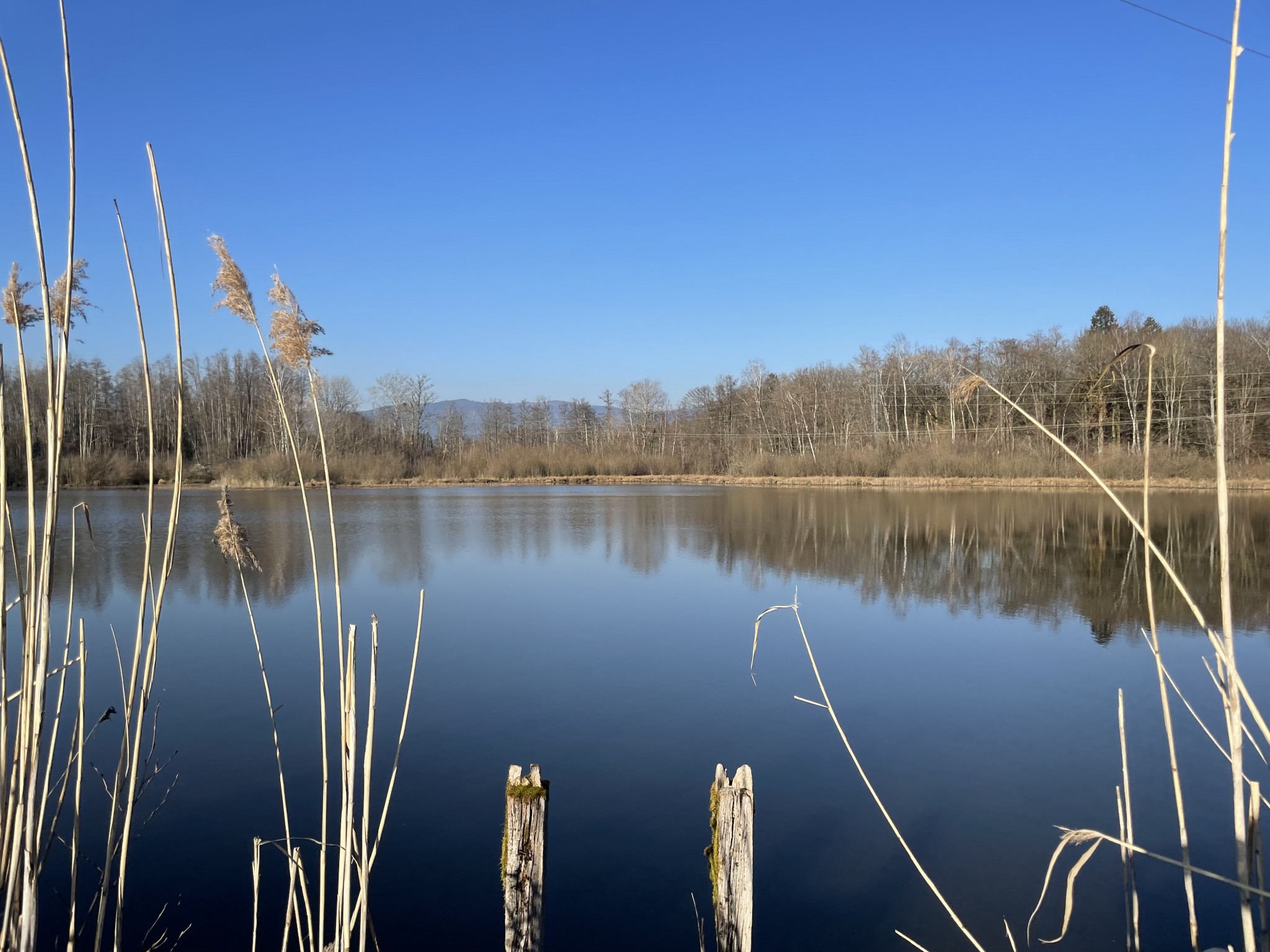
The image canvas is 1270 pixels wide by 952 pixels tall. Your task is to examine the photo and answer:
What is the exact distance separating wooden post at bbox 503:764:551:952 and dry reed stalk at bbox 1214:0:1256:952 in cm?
166

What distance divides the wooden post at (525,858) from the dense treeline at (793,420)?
2238cm

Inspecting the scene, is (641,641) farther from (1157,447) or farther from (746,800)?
(1157,447)

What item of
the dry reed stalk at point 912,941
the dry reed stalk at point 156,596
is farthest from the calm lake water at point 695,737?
the dry reed stalk at point 156,596

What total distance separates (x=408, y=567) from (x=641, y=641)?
5.47m

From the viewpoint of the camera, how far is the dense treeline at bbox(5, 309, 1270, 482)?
111 ft

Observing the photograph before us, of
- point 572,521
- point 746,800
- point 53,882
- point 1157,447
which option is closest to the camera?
point 746,800

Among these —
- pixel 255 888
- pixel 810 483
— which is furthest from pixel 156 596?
pixel 810 483

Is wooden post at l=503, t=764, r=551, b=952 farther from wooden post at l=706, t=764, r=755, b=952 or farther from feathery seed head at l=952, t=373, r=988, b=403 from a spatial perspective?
feathery seed head at l=952, t=373, r=988, b=403

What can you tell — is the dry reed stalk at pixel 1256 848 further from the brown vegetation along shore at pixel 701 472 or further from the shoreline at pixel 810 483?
the brown vegetation along shore at pixel 701 472

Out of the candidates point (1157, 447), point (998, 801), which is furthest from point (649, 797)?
point (1157, 447)

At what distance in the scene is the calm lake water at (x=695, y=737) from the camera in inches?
136

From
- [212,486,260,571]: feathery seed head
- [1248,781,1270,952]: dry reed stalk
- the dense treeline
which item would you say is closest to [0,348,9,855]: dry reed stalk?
[212,486,260,571]: feathery seed head

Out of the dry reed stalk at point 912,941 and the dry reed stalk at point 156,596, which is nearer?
the dry reed stalk at point 156,596

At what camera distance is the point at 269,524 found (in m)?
17.6
